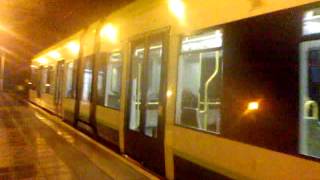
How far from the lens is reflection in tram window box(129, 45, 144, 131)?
27.4 ft

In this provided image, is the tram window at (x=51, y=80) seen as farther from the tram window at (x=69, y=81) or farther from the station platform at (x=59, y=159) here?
the station platform at (x=59, y=159)

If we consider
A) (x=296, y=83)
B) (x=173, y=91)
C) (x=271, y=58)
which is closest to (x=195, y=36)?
(x=173, y=91)

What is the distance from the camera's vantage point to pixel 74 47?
14844mm

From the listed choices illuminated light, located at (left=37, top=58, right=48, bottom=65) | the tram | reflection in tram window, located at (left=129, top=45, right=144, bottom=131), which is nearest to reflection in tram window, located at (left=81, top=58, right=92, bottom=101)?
the tram

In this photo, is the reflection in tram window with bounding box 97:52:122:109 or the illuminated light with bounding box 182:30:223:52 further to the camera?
the reflection in tram window with bounding box 97:52:122:109

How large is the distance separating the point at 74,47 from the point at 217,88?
10.0 meters

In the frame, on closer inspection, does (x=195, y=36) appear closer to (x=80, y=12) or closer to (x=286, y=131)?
(x=286, y=131)

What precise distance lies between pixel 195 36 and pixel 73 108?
28.8 feet

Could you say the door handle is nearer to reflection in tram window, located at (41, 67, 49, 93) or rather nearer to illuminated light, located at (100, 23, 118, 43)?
illuminated light, located at (100, 23, 118, 43)

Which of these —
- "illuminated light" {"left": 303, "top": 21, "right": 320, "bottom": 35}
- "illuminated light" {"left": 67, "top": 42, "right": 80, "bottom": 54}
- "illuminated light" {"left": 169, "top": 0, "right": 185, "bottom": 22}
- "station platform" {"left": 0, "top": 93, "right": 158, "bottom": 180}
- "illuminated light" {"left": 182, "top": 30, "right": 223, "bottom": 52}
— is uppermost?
"illuminated light" {"left": 67, "top": 42, "right": 80, "bottom": 54}

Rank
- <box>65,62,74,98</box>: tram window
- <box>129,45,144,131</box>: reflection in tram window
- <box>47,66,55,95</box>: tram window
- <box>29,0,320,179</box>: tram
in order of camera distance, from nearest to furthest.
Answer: <box>29,0,320,179</box>: tram, <box>129,45,144,131</box>: reflection in tram window, <box>65,62,74,98</box>: tram window, <box>47,66,55,95</box>: tram window

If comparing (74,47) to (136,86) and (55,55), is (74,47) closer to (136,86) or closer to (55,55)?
(55,55)

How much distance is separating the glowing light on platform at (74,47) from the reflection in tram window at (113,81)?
3968mm

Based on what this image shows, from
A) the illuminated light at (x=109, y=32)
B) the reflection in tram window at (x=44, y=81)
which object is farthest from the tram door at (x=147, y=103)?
the reflection in tram window at (x=44, y=81)
